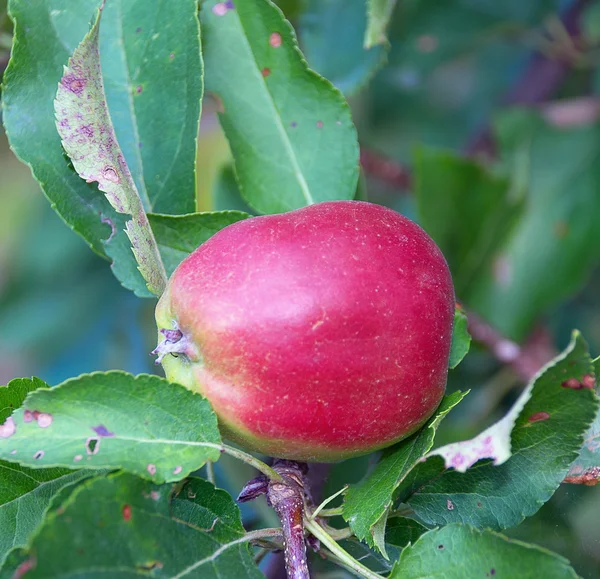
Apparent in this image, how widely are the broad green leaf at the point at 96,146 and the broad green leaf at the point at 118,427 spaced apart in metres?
0.13

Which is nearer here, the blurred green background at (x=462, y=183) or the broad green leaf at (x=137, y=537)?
the broad green leaf at (x=137, y=537)

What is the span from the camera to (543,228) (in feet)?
5.49

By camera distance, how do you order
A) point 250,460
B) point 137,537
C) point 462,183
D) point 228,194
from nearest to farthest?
1. point 137,537
2. point 250,460
3. point 228,194
4. point 462,183

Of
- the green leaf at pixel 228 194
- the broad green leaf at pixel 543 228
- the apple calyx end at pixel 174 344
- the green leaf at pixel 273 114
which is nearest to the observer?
the apple calyx end at pixel 174 344

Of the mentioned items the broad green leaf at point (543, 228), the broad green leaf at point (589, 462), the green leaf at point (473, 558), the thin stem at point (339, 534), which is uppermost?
the green leaf at point (473, 558)

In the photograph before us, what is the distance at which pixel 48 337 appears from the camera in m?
1.93

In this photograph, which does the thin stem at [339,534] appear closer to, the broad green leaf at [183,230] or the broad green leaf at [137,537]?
the broad green leaf at [137,537]

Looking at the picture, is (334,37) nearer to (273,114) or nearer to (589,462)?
(273,114)

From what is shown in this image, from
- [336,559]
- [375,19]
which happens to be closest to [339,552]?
[336,559]

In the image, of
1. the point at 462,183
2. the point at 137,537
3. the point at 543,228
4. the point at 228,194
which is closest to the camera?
the point at 137,537

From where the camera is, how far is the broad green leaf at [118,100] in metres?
0.84

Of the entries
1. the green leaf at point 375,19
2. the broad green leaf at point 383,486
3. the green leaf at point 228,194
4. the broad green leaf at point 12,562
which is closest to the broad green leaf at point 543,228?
the green leaf at point 228,194

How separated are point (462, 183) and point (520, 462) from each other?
850 millimetres

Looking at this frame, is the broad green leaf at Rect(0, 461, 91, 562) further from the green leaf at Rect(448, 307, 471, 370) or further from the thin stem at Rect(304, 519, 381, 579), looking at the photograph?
the green leaf at Rect(448, 307, 471, 370)
